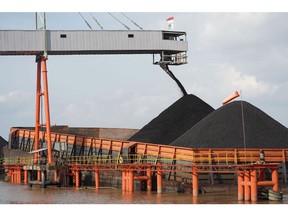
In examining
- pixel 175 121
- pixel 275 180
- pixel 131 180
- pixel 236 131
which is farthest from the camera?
pixel 175 121

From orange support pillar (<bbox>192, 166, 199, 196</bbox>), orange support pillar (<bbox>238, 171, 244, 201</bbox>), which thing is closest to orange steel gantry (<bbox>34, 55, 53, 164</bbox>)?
orange support pillar (<bbox>192, 166, 199, 196</bbox>)

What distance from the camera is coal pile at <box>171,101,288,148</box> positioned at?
40.9 metres

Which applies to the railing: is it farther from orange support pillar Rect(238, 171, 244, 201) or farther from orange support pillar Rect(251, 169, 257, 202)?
orange support pillar Rect(251, 169, 257, 202)

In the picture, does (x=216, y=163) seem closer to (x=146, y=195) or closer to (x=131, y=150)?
(x=146, y=195)

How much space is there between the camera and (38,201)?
3525cm

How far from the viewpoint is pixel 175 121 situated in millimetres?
53469

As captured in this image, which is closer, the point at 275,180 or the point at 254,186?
the point at 254,186

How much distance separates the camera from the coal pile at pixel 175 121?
51.3 m

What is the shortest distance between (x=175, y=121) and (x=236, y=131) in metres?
12.0

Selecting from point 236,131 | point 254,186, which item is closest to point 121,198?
point 254,186

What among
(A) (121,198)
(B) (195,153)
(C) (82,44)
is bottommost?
(A) (121,198)

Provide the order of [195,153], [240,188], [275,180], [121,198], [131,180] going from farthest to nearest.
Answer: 1. [131,180]
2. [195,153]
3. [121,198]
4. [275,180]
5. [240,188]

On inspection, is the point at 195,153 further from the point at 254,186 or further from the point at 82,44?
the point at 82,44
